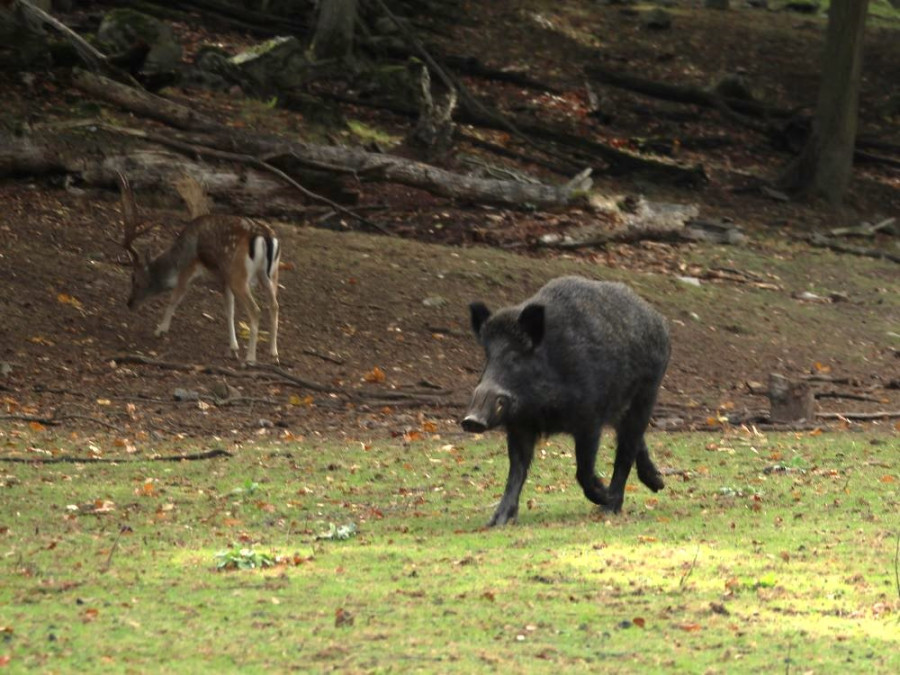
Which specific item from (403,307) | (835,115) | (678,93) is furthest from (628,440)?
(678,93)

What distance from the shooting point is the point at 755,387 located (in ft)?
57.3

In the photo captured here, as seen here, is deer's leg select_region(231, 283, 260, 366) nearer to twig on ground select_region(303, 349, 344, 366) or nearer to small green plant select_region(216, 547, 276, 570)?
twig on ground select_region(303, 349, 344, 366)

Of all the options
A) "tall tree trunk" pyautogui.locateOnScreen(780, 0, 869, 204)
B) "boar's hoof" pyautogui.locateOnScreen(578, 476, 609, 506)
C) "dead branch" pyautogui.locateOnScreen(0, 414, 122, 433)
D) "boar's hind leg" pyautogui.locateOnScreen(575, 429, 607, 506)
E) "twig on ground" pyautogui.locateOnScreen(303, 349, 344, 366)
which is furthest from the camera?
"tall tree trunk" pyautogui.locateOnScreen(780, 0, 869, 204)

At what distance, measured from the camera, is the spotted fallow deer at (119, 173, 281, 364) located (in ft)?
55.7

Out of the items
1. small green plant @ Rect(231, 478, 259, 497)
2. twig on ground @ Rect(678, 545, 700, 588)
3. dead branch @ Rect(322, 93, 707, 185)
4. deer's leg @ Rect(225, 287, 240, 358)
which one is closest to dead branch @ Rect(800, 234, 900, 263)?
dead branch @ Rect(322, 93, 707, 185)

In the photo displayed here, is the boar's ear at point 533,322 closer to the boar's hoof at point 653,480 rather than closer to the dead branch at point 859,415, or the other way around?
the boar's hoof at point 653,480

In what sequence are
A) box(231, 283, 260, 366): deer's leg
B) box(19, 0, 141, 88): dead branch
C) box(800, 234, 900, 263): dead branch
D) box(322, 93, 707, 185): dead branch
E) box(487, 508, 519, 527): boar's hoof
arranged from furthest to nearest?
1. box(322, 93, 707, 185): dead branch
2. box(800, 234, 900, 263): dead branch
3. box(19, 0, 141, 88): dead branch
4. box(231, 283, 260, 366): deer's leg
5. box(487, 508, 519, 527): boar's hoof

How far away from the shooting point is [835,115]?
93.8 feet

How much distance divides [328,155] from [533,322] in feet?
39.9

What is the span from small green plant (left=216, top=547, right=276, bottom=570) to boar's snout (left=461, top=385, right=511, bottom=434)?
63.5 inches

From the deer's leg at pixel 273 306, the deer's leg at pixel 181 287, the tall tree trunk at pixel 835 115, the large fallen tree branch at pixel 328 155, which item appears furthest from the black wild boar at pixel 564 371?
the tall tree trunk at pixel 835 115

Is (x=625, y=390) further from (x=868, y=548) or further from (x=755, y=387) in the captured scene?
(x=755, y=387)

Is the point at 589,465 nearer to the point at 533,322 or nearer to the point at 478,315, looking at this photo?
the point at 533,322

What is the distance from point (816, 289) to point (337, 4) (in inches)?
411
